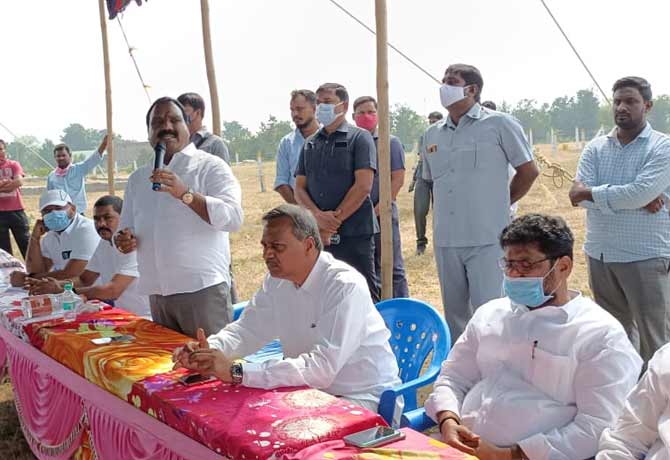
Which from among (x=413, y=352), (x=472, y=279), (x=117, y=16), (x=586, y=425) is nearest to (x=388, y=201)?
(x=472, y=279)

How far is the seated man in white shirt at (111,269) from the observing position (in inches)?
Result: 146

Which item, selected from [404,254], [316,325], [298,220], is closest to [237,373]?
[316,325]

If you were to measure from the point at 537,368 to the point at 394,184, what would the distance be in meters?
2.89

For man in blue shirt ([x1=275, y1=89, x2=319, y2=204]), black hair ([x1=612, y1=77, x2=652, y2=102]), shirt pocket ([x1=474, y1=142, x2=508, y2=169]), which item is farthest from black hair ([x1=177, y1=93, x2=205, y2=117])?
black hair ([x1=612, y1=77, x2=652, y2=102])

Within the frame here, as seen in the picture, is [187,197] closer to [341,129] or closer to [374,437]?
[374,437]

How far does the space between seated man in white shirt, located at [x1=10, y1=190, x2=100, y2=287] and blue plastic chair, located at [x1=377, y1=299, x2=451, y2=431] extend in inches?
87.8

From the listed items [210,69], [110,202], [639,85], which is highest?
[210,69]

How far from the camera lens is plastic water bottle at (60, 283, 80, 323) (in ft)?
10.3

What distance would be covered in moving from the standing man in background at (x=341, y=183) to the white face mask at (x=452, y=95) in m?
0.59

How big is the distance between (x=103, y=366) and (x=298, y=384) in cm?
75

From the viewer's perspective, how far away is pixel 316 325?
2273mm

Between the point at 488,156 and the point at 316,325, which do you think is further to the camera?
the point at 488,156

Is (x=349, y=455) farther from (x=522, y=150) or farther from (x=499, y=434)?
(x=522, y=150)

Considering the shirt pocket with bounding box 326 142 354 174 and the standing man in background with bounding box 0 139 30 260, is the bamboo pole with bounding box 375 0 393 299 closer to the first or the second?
the shirt pocket with bounding box 326 142 354 174
